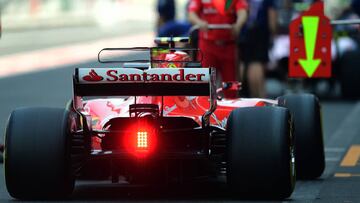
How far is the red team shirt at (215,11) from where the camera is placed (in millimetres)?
13453

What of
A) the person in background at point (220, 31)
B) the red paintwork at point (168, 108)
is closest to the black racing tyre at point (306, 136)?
the red paintwork at point (168, 108)

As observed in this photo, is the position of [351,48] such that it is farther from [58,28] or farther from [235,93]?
[58,28]

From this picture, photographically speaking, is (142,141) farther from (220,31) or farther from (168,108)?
(220,31)

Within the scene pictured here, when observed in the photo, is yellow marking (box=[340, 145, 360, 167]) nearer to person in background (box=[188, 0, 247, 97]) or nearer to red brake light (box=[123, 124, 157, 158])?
person in background (box=[188, 0, 247, 97])

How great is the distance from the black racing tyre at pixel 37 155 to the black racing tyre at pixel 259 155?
100 centimetres

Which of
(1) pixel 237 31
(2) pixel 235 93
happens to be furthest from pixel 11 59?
(2) pixel 235 93

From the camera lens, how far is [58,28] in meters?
44.8

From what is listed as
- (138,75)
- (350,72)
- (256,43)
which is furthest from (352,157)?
(350,72)

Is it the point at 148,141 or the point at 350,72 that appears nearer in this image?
the point at 148,141

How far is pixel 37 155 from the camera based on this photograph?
838 centimetres

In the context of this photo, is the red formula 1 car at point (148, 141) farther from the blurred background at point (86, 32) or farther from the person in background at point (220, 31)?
the blurred background at point (86, 32)

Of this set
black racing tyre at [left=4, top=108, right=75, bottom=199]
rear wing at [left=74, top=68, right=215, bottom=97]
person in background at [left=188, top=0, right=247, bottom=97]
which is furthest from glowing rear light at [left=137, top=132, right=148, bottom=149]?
person in background at [left=188, top=0, right=247, bottom=97]

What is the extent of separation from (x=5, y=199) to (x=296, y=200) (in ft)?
5.94

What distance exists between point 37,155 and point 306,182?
7.43 ft
